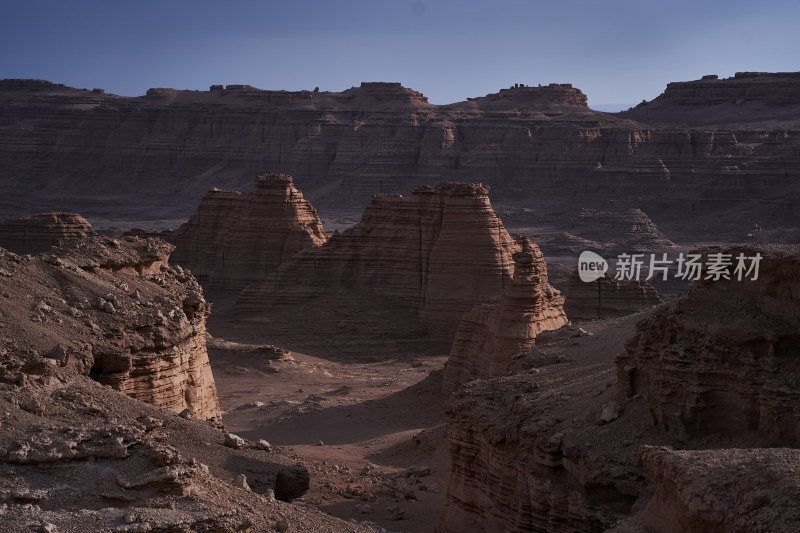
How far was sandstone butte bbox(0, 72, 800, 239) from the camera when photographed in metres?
79.6

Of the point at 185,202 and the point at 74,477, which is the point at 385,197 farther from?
the point at 185,202

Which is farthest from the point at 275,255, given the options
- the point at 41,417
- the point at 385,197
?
the point at 41,417

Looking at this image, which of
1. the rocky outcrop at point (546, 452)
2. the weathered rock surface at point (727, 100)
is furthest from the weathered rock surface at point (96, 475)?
the weathered rock surface at point (727, 100)

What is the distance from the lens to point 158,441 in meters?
11.0

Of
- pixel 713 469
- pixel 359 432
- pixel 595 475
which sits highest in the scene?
pixel 713 469

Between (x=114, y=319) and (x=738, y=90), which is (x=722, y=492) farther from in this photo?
(x=738, y=90)

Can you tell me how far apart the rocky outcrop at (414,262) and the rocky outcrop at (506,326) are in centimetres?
860

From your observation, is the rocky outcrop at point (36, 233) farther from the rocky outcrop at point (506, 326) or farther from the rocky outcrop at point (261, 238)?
the rocky outcrop at point (506, 326)

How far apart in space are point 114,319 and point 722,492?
995cm

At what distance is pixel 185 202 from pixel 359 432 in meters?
79.9

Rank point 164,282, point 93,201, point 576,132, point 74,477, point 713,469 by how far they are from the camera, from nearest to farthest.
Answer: point 713,469, point 74,477, point 164,282, point 576,132, point 93,201

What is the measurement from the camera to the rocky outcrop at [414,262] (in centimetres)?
3369

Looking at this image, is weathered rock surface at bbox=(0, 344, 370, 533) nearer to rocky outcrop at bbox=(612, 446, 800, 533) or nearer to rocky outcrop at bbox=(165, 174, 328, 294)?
rocky outcrop at bbox=(612, 446, 800, 533)

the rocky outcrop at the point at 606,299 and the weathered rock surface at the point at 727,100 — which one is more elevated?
the weathered rock surface at the point at 727,100
